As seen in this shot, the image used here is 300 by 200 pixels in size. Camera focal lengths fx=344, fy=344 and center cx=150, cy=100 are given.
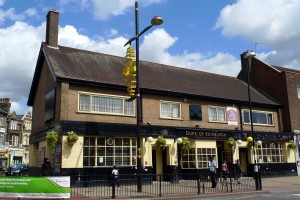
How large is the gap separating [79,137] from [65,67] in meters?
4.79

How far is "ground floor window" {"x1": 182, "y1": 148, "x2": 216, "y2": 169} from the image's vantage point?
24.1 meters

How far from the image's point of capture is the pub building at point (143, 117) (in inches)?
790

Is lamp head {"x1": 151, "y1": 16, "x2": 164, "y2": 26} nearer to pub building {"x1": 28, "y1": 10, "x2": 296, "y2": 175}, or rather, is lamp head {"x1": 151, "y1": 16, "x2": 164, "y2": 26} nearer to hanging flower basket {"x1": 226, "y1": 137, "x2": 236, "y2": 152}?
pub building {"x1": 28, "y1": 10, "x2": 296, "y2": 175}

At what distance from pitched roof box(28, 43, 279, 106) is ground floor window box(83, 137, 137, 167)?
356 centimetres

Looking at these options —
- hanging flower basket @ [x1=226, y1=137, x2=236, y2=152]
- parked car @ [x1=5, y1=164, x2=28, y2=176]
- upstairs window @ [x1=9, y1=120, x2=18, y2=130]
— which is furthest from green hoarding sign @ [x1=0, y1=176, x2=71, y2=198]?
upstairs window @ [x1=9, y1=120, x2=18, y2=130]

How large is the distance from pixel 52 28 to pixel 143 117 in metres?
9.24

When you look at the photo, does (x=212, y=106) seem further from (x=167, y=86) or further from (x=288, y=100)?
(x=288, y=100)

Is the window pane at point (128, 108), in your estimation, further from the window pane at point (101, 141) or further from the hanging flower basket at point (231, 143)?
the hanging flower basket at point (231, 143)

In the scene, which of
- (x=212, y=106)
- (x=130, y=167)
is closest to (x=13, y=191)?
(x=130, y=167)

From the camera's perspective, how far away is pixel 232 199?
14.9m

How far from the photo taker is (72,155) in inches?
755

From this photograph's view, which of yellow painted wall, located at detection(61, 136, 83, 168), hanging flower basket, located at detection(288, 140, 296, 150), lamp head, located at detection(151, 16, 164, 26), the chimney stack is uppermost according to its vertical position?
the chimney stack

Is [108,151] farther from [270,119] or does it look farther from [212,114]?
[270,119]

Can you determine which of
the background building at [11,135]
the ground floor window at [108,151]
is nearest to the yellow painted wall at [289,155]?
the ground floor window at [108,151]
